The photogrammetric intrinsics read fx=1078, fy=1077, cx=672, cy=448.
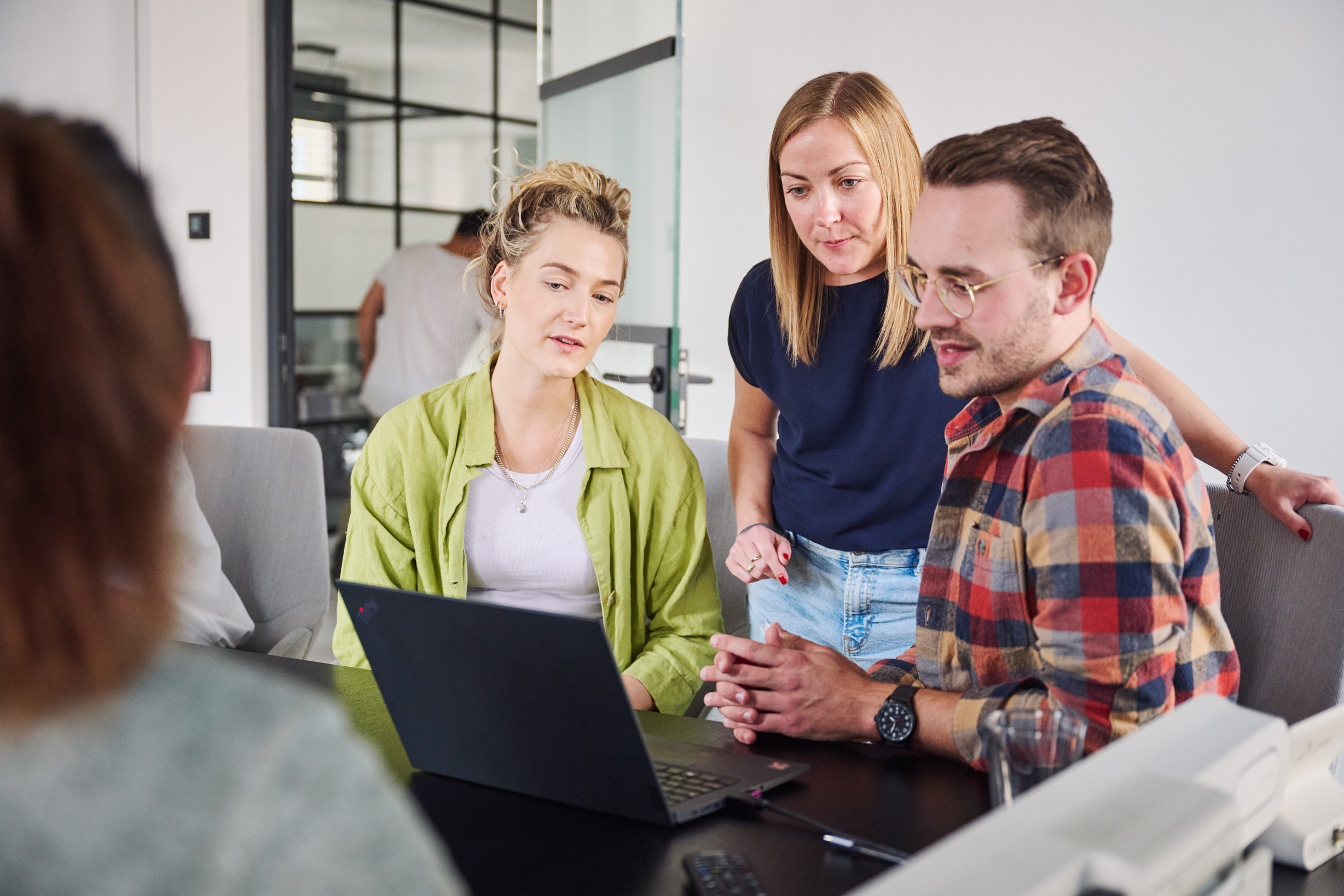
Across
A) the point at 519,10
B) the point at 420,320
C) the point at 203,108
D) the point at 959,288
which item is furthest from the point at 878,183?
the point at 519,10

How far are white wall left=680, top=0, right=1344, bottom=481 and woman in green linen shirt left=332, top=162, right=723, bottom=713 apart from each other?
125cm

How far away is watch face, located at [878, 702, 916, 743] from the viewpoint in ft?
3.88

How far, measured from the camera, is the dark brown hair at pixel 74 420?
1.49 feet

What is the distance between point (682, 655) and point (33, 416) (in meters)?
1.33

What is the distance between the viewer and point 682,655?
5.62 ft

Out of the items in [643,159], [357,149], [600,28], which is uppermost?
[600,28]

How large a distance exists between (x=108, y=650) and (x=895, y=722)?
891 mm

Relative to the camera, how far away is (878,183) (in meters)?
1.78

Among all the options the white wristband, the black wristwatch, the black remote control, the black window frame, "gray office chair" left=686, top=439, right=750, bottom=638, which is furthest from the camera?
the black window frame

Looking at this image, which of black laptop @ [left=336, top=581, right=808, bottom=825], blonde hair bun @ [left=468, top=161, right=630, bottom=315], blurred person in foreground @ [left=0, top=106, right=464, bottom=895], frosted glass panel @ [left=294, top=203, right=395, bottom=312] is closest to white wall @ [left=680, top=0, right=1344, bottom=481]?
blonde hair bun @ [left=468, top=161, right=630, bottom=315]

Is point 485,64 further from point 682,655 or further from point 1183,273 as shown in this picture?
point 682,655

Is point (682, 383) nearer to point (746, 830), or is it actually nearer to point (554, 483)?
point (554, 483)

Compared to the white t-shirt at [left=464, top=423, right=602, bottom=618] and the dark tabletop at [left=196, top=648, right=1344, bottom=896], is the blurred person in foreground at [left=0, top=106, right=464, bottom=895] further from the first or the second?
the white t-shirt at [left=464, top=423, right=602, bottom=618]

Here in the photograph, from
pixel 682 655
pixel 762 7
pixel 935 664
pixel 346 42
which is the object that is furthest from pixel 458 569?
pixel 346 42
